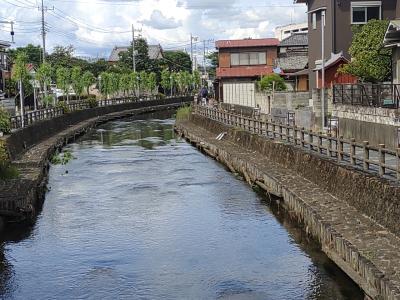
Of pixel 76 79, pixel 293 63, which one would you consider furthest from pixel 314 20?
pixel 76 79

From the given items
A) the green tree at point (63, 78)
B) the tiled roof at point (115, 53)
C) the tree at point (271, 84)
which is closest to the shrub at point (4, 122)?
the tree at point (271, 84)

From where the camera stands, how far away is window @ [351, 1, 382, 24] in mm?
39312

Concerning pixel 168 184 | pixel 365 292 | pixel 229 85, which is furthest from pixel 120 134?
pixel 365 292

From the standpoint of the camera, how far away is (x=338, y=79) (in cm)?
3906

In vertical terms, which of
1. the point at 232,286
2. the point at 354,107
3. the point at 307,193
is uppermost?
the point at 354,107

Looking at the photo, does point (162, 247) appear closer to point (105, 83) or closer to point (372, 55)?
point (372, 55)

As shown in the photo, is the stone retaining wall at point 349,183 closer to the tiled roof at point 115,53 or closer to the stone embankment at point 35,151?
the stone embankment at point 35,151

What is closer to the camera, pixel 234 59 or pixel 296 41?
pixel 234 59

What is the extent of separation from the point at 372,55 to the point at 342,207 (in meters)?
16.2

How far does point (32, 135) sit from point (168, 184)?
46.5 feet

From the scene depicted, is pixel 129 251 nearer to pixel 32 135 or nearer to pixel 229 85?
pixel 32 135

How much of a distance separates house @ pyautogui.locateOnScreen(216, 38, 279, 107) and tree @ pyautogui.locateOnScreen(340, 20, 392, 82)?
37029mm

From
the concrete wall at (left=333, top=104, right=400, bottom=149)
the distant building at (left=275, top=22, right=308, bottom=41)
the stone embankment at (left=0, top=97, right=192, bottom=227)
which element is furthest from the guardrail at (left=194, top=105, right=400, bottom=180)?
the distant building at (left=275, top=22, right=308, bottom=41)

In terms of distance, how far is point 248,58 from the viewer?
71.1 metres
